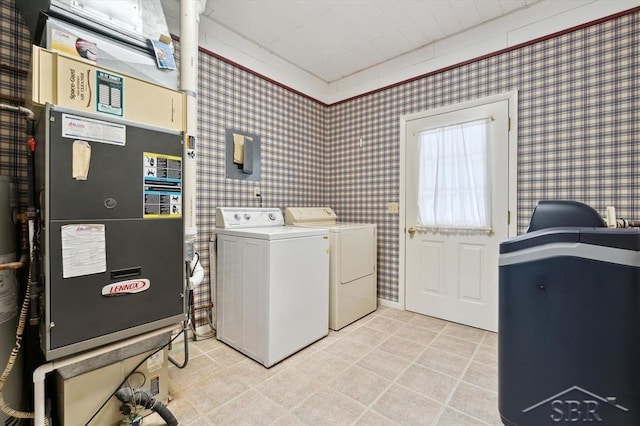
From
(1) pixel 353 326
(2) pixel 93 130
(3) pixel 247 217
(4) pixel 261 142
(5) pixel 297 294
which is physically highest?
(4) pixel 261 142

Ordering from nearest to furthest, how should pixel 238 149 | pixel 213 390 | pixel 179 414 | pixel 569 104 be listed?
pixel 179 414
pixel 213 390
pixel 569 104
pixel 238 149

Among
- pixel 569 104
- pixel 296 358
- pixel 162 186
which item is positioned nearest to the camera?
pixel 162 186

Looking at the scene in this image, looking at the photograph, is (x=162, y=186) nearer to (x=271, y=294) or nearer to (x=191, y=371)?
(x=271, y=294)

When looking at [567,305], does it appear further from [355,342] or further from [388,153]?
[388,153]

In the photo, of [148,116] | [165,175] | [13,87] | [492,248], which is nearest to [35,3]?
[13,87]

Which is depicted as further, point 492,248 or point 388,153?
point 388,153

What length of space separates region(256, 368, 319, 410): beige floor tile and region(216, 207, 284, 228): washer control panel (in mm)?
1233

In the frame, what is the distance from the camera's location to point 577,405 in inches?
33.2

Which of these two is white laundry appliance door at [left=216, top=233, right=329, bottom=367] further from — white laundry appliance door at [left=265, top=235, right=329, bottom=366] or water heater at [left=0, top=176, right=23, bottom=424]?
water heater at [left=0, top=176, right=23, bottom=424]

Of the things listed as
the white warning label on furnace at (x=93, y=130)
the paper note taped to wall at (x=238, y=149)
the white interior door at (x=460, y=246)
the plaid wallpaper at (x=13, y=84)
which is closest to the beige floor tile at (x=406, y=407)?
the white interior door at (x=460, y=246)

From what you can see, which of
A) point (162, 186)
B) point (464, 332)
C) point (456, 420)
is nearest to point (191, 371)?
point (162, 186)

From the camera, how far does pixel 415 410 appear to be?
61.6 inches

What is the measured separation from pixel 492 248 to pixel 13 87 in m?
3.62

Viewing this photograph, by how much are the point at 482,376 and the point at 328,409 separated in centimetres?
107
